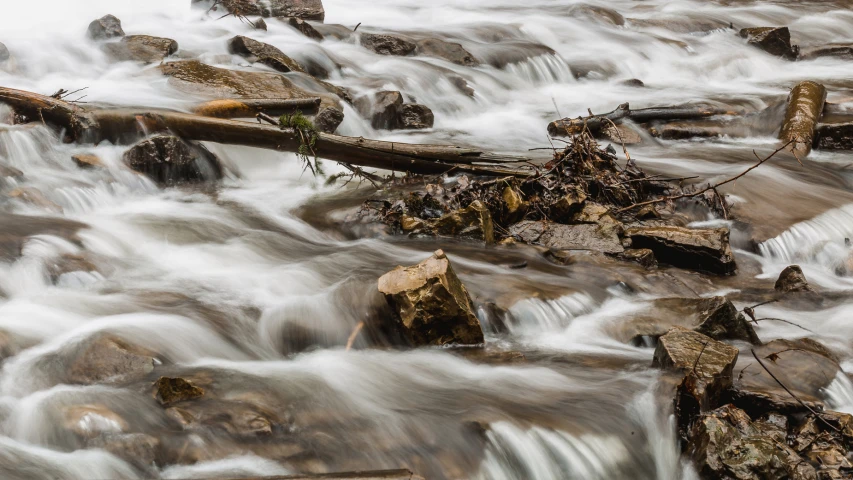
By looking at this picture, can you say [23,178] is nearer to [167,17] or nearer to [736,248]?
[736,248]

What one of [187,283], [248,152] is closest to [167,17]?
[248,152]

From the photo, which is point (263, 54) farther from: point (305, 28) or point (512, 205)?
point (512, 205)

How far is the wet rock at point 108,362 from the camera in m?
4.43

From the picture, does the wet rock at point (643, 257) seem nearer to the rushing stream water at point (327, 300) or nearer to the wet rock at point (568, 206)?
the rushing stream water at point (327, 300)

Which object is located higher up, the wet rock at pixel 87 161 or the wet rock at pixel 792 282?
the wet rock at pixel 792 282

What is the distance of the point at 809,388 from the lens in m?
4.72

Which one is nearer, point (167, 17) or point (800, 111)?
point (800, 111)

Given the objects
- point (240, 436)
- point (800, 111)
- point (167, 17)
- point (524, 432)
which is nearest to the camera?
point (240, 436)

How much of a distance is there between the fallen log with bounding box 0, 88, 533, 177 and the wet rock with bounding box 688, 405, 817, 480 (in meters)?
3.56

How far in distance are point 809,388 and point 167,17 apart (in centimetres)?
1130

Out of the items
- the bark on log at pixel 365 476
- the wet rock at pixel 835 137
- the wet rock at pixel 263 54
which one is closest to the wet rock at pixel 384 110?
the wet rock at pixel 263 54

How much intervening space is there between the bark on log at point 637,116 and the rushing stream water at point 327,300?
0.44 meters

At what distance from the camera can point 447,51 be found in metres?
13.1

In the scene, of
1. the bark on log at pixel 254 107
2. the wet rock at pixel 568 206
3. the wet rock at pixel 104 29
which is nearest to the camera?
the wet rock at pixel 568 206
